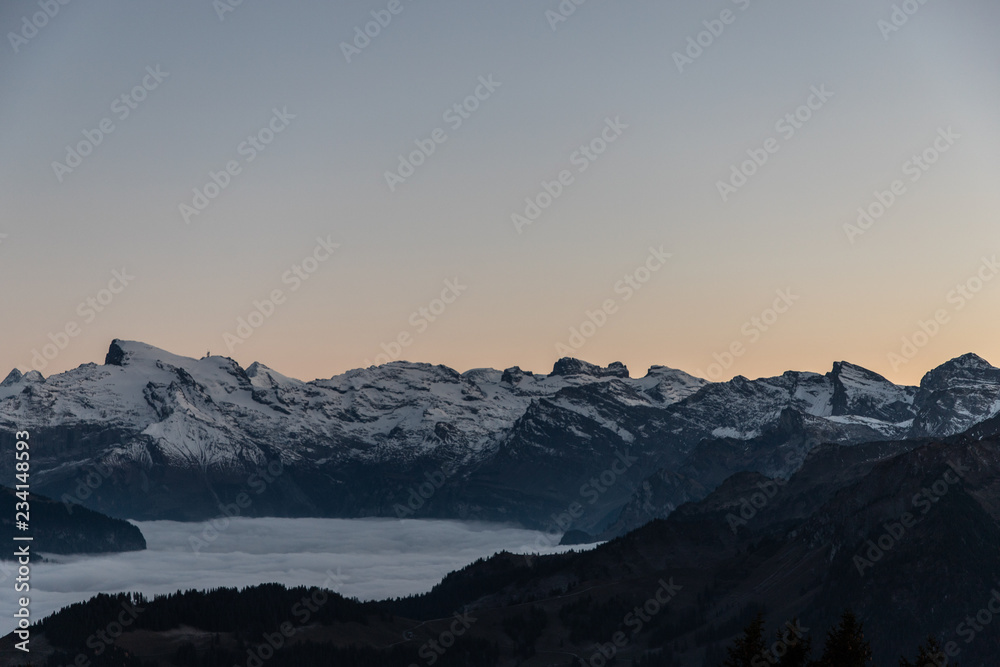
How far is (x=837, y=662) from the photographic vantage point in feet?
414

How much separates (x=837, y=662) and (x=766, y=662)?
7427 mm

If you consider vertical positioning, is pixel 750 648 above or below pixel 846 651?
above

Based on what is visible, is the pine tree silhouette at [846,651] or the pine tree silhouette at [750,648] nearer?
the pine tree silhouette at [846,651]

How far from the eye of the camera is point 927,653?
4973 inches

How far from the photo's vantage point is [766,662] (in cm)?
13112

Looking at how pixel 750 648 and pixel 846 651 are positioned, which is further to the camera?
pixel 750 648

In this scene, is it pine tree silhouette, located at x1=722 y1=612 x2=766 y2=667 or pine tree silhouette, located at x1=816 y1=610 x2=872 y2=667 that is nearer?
pine tree silhouette, located at x1=816 y1=610 x2=872 y2=667

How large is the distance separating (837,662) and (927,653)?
8088 millimetres

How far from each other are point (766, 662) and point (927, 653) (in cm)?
1438
